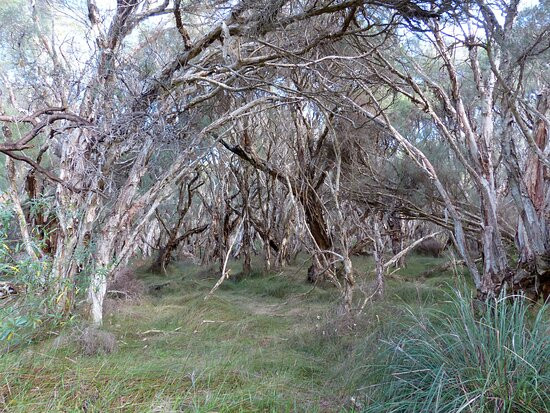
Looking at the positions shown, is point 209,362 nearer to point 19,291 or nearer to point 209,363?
point 209,363

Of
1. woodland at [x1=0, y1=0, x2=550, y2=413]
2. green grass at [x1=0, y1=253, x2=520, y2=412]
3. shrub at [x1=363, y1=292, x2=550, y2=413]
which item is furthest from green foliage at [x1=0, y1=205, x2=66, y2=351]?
shrub at [x1=363, y1=292, x2=550, y2=413]

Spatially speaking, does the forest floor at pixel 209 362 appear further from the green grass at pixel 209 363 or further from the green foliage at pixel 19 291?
the green foliage at pixel 19 291

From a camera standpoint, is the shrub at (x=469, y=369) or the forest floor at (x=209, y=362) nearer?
the shrub at (x=469, y=369)

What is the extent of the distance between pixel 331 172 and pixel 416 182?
1.83 meters

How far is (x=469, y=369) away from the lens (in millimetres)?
2771

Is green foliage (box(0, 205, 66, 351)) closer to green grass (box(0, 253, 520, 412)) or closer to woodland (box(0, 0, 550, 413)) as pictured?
woodland (box(0, 0, 550, 413))

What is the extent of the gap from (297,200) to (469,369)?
6.44 metres

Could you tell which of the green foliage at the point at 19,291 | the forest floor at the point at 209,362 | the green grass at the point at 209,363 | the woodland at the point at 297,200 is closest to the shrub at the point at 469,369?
the woodland at the point at 297,200

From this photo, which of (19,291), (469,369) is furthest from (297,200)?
(469,369)

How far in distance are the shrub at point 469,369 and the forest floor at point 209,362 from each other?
13.1 inches

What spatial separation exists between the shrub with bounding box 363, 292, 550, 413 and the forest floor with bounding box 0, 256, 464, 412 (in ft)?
1.09

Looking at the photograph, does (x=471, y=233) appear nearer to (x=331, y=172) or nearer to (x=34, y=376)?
(x=331, y=172)

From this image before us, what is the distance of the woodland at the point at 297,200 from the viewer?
3.05m

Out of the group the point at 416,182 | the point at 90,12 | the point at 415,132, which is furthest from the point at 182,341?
the point at 415,132
